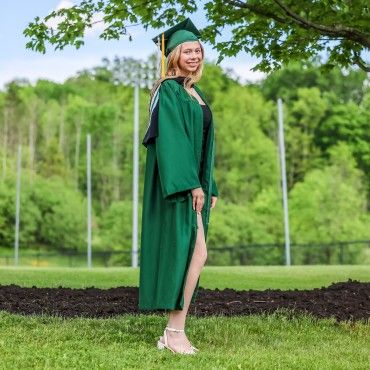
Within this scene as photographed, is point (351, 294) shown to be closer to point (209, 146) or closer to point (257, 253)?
point (209, 146)

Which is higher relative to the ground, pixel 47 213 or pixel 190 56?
pixel 190 56

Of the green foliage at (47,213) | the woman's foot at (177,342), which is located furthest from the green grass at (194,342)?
the green foliage at (47,213)

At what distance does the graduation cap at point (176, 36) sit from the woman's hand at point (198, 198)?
37.1 inches

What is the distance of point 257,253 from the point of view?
4316 cm

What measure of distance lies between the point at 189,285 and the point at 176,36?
6.02 ft

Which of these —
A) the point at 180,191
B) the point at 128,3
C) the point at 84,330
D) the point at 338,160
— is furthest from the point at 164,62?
the point at 338,160

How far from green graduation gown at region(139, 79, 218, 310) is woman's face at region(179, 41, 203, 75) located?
0.54 ft

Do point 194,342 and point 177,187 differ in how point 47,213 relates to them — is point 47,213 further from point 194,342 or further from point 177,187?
point 177,187

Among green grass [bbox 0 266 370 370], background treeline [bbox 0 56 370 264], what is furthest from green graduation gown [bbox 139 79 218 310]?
background treeline [bbox 0 56 370 264]

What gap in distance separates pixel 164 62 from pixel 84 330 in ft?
7.87

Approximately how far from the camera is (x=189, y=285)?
6.31 metres

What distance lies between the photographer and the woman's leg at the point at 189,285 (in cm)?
630

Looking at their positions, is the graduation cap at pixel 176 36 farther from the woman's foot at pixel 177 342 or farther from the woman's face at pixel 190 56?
the woman's foot at pixel 177 342

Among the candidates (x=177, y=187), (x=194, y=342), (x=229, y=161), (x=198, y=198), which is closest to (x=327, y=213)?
(x=229, y=161)
